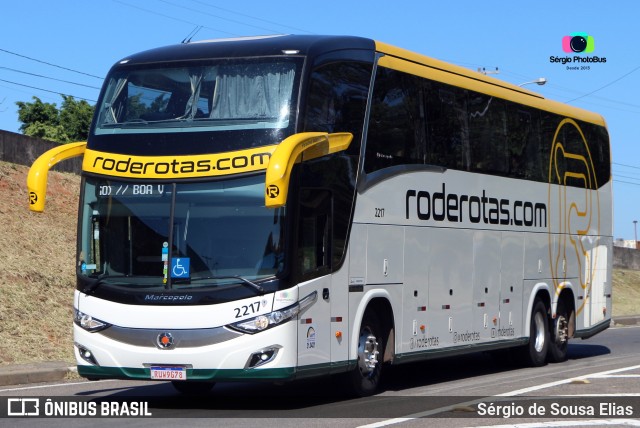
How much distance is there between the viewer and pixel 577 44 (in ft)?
134

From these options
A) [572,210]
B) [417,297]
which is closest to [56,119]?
[572,210]

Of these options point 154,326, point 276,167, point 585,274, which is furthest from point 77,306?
point 585,274

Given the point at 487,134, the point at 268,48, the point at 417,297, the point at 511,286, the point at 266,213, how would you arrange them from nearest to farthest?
the point at 266,213, the point at 268,48, the point at 417,297, the point at 487,134, the point at 511,286

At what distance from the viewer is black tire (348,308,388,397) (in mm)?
14188

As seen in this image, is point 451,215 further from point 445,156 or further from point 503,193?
point 503,193

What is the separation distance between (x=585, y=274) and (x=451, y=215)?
6.10 m

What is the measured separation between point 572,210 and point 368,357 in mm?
8084

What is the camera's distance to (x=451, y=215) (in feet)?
54.9

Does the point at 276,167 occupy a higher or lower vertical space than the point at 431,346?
higher

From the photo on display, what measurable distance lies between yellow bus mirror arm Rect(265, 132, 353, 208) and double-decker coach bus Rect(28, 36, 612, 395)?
24 millimetres

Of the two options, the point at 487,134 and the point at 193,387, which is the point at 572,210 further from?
the point at 193,387

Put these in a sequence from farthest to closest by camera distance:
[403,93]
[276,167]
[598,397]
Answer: [403,93] → [598,397] → [276,167]

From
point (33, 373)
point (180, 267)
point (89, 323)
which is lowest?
point (33, 373)

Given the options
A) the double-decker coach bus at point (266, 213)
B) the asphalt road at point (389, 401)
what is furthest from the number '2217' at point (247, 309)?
the asphalt road at point (389, 401)
